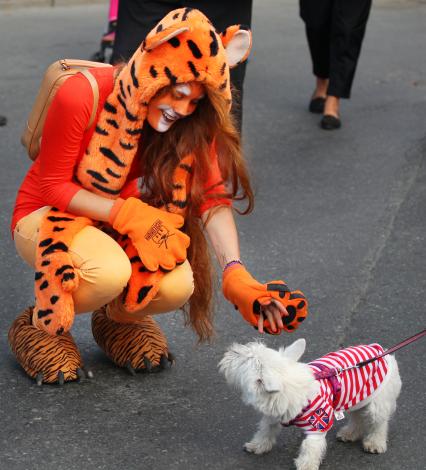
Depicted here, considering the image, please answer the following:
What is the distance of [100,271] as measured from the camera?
3107 mm

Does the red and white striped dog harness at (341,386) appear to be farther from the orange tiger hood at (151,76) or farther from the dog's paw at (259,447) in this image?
the orange tiger hood at (151,76)

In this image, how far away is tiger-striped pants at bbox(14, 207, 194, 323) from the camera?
3121mm

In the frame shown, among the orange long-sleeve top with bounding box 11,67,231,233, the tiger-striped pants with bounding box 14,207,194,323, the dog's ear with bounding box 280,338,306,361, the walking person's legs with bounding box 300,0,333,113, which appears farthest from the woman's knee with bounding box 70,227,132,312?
the walking person's legs with bounding box 300,0,333,113

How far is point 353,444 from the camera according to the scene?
309 cm

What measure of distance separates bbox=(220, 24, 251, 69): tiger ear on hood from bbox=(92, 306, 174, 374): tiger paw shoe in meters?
1.00

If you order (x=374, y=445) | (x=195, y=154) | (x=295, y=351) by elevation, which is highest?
(x=195, y=154)

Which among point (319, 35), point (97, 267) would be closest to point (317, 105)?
point (319, 35)

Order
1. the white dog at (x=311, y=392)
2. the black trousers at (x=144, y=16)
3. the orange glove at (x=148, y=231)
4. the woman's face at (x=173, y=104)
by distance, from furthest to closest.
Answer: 1. the black trousers at (x=144, y=16)
2. the orange glove at (x=148, y=231)
3. the woman's face at (x=173, y=104)
4. the white dog at (x=311, y=392)

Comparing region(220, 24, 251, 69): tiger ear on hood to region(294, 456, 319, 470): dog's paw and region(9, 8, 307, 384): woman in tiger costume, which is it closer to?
region(9, 8, 307, 384): woman in tiger costume

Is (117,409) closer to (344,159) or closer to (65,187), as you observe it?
(65,187)

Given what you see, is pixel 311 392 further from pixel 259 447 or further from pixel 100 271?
pixel 100 271

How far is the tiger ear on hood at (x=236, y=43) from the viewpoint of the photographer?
314 cm

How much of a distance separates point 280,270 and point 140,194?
1.30 m

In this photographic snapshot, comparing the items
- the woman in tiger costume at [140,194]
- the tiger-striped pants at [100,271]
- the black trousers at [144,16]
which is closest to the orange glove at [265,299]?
the woman in tiger costume at [140,194]
